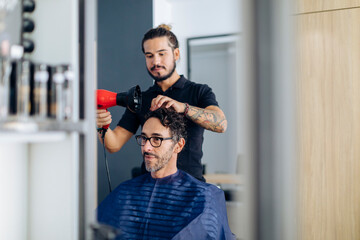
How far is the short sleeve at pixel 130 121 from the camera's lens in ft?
5.96

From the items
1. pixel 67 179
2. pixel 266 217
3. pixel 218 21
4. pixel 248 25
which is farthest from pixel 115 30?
→ pixel 266 217

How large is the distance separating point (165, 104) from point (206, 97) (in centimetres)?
23

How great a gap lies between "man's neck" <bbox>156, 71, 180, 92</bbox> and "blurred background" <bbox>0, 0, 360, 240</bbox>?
0.11ft

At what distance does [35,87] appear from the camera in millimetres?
1067

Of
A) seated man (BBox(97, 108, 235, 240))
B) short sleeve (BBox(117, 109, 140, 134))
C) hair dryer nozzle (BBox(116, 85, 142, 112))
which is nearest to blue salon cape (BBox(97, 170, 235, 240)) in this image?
seated man (BBox(97, 108, 235, 240))

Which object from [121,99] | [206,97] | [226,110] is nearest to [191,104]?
[206,97]

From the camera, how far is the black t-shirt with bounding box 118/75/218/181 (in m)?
1.72

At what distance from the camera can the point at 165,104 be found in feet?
5.70

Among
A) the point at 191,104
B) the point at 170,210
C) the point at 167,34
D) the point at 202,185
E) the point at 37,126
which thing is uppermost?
the point at 167,34

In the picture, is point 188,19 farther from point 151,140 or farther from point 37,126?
point 37,126

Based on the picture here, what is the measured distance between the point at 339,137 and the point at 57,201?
1.68 m

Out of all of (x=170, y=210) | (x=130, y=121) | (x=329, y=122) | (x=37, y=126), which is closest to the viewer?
(x=37, y=126)

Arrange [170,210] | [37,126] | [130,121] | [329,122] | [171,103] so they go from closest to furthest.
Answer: [37,126]
[170,210]
[171,103]
[130,121]
[329,122]

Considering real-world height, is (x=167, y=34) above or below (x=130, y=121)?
above
